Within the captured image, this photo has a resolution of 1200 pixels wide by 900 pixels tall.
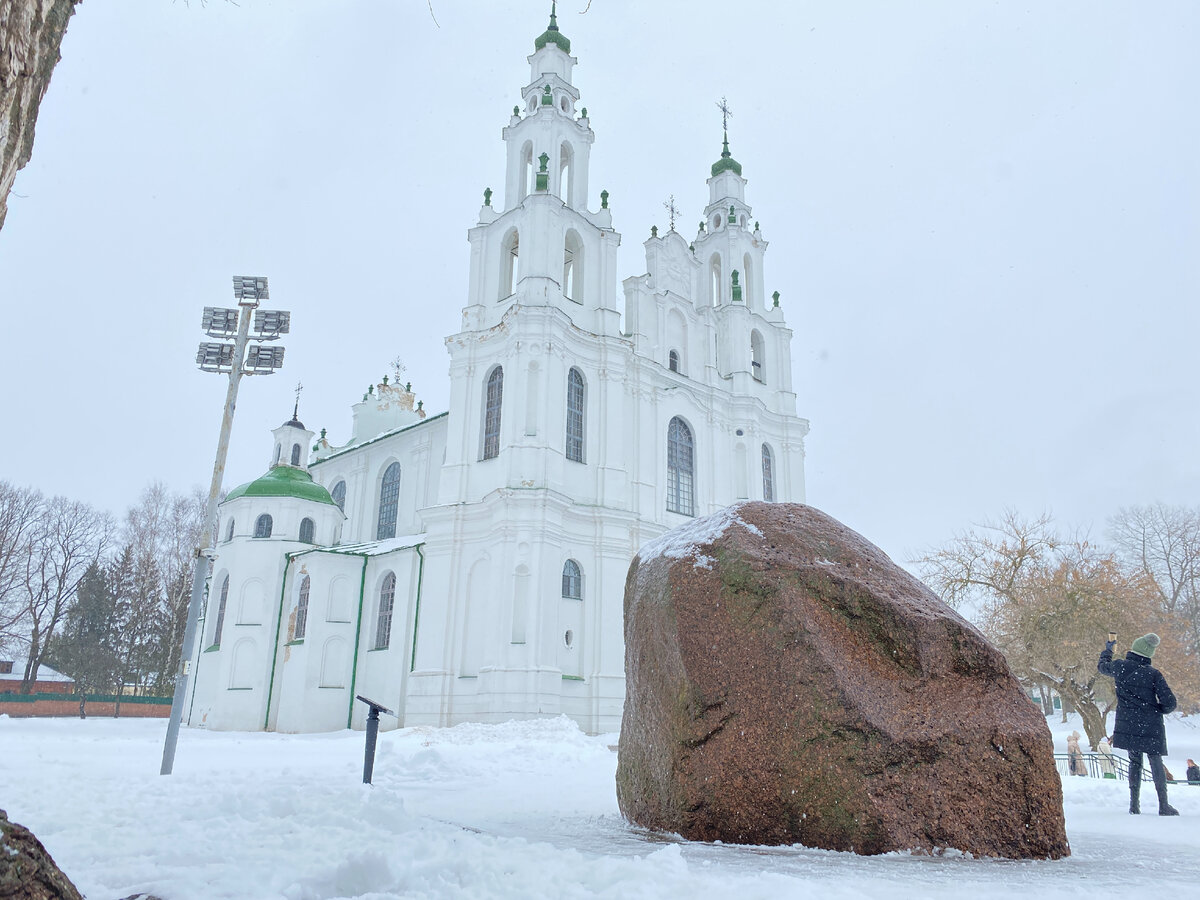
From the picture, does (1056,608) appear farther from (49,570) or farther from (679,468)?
(49,570)

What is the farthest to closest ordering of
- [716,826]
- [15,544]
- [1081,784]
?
[15,544], [1081,784], [716,826]

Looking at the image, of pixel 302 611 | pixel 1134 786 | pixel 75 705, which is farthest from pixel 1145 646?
pixel 75 705

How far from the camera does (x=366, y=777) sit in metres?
8.91

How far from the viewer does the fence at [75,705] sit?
1526 inches

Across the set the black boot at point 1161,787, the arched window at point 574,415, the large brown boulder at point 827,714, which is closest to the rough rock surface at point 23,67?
the large brown boulder at point 827,714

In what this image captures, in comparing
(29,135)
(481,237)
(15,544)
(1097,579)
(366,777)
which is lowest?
(366,777)

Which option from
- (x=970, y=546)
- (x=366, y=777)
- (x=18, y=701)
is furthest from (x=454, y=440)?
(x=18, y=701)

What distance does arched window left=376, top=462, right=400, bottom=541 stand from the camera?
34.9 m

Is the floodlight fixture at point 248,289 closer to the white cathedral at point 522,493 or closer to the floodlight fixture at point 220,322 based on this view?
the floodlight fixture at point 220,322

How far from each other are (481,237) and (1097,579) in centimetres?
2291

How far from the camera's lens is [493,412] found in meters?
28.2

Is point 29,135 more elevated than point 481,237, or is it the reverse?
point 481,237

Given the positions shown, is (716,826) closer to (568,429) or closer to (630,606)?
(630,606)

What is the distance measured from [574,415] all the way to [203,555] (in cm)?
1811
